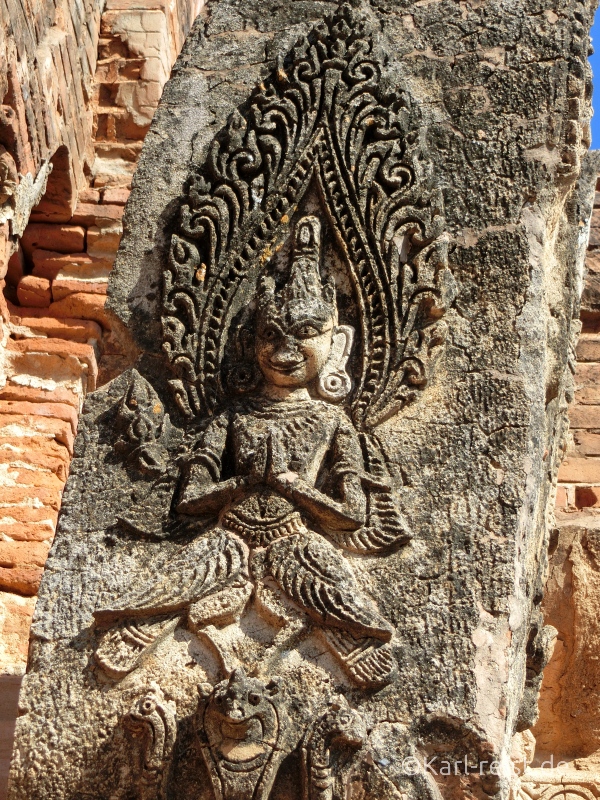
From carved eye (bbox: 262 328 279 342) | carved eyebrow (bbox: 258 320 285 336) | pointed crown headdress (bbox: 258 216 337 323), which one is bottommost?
carved eye (bbox: 262 328 279 342)

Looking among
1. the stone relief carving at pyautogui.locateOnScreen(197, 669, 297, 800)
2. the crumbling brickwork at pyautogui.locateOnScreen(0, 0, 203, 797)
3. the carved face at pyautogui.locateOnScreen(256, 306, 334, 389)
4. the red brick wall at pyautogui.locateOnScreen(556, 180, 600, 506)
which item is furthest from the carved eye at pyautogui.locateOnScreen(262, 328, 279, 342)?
the red brick wall at pyautogui.locateOnScreen(556, 180, 600, 506)

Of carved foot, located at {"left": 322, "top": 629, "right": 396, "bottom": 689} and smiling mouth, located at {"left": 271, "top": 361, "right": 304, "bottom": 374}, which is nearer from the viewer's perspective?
carved foot, located at {"left": 322, "top": 629, "right": 396, "bottom": 689}

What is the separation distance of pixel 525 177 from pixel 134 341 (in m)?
1.14

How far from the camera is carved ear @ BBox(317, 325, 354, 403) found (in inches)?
124

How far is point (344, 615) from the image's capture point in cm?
280

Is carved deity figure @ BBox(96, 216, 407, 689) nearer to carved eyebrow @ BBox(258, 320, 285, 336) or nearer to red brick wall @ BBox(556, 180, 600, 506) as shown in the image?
carved eyebrow @ BBox(258, 320, 285, 336)

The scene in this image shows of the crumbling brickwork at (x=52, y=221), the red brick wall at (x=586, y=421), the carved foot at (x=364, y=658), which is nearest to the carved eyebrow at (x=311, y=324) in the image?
the carved foot at (x=364, y=658)

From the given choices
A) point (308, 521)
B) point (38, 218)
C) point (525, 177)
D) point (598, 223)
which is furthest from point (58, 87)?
point (308, 521)

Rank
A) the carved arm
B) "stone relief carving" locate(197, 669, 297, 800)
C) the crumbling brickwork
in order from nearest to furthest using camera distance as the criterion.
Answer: "stone relief carving" locate(197, 669, 297, 800)
the carved arm
the crumbling brickwork

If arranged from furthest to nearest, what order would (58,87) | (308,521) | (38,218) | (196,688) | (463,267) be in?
(38,218) < (58,87) < (463,267) < (308,521) < (196,688)

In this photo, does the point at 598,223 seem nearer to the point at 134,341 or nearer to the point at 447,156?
the point at 447,156

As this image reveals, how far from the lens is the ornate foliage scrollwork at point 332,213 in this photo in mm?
3180

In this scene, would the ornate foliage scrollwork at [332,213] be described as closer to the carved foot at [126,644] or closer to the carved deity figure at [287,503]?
the carved deity figure at [287,503]

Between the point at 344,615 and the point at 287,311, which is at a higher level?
the point at 287,311
